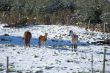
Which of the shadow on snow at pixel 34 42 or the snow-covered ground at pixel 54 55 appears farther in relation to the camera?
the shadow on snow at pixel 34 42

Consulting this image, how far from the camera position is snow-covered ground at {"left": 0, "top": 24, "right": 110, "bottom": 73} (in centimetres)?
1981

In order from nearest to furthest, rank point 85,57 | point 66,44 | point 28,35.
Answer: point 85,57, point 28,35, point 66,44

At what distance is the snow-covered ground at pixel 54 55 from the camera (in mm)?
19812

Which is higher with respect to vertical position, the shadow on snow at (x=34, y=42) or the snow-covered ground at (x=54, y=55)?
the shadow on snow at (x=34, y=42)

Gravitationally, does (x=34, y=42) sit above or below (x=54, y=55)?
above

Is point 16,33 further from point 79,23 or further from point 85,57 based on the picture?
point 85,57

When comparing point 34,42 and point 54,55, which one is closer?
point 54,55

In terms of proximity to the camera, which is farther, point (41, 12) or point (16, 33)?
point (41, 12)

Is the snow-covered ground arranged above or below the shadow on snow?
below

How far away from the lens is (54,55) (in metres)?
23.9

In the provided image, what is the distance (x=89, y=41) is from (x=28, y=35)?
6.39 meters

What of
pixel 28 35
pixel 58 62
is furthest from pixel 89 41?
pixel 58 62

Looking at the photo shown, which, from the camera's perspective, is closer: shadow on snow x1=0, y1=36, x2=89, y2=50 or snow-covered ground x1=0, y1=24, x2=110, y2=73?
snow-covered ground x1=0, y1=24, x2=110, y2=73

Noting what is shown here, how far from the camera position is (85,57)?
2361 centimetres
